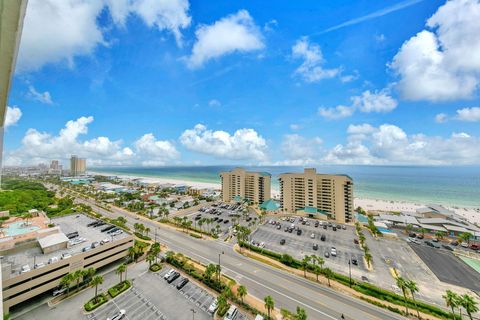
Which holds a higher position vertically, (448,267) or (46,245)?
(46,245)

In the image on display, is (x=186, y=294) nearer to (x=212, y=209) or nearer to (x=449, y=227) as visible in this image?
(x=212, y=209)

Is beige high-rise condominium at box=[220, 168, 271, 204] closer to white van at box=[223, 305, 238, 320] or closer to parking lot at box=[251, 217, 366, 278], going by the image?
parking lot at box=[251, 217, 366, 278]

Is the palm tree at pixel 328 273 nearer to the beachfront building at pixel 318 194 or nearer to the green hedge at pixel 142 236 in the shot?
the beachfront building at pixel 318 194

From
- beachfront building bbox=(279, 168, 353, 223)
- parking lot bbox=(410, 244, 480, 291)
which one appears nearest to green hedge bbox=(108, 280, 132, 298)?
beachfront building bbox=(279, 168, 353, 223)

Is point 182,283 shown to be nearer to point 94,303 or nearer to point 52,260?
point 94,303

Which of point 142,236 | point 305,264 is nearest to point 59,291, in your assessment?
point 142,236
